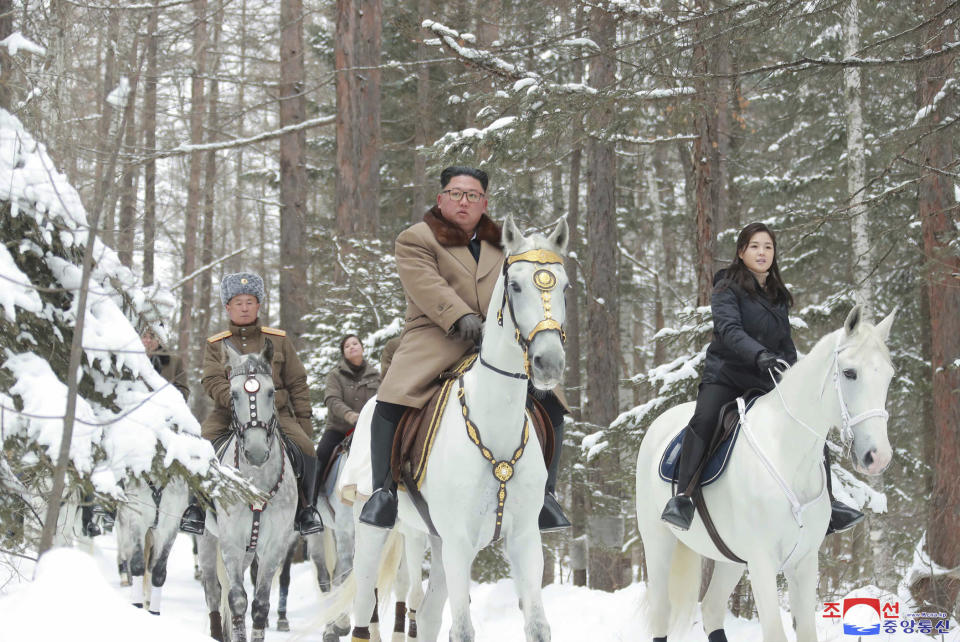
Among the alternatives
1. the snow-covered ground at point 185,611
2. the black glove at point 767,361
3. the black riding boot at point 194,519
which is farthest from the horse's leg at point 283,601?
the black glove at point 767,361

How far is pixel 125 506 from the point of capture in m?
4.89

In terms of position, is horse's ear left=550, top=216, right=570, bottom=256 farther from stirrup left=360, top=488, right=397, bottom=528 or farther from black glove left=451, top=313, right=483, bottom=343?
stirrup left=360, top=488, right=397, bottom=528

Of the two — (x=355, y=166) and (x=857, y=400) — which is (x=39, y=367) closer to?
(x=857, y=400)

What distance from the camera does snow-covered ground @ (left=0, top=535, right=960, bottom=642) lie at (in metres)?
3.42

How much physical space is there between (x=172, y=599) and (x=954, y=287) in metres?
10.6

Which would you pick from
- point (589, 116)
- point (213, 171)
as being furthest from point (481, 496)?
point (213, 171)

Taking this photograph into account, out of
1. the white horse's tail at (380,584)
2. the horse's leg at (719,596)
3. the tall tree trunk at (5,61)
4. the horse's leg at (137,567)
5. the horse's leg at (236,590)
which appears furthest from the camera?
the horse's leg at (137,567)

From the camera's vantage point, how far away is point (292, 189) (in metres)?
18.8

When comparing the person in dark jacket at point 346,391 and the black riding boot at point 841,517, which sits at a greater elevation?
the person in dark jacket at point 346,391

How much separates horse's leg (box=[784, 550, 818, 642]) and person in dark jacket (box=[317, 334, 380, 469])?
5650mm

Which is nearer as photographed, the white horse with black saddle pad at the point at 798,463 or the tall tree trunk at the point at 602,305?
the white horse with black saddle pad at the point at 798,463

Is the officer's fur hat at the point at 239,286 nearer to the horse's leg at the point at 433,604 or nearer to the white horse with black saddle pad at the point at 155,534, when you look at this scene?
the white horse with black saddle pad at the point at 155,534

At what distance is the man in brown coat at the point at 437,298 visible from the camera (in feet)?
18.8

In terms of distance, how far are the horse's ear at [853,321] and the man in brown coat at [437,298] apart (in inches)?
73.3
